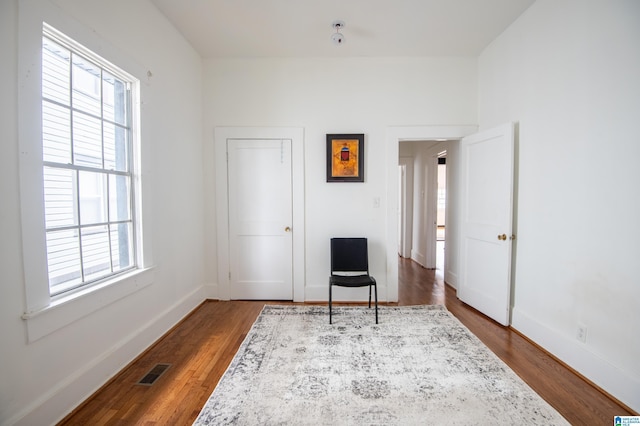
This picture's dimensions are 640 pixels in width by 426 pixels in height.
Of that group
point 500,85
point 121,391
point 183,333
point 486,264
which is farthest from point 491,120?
point 121,391

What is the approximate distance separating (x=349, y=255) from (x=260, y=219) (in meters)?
1.17

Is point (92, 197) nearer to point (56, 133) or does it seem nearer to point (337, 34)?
point (56, 133)

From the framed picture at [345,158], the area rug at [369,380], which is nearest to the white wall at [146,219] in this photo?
the area rug at [369,380]

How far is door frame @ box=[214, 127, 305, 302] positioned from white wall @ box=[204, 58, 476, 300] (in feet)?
0.27

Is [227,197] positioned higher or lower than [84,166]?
lower

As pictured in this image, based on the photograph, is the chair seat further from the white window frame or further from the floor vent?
the white window frame

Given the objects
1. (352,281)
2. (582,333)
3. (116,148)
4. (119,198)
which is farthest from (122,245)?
(582,333)

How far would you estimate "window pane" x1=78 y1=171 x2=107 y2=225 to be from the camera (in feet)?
5.70

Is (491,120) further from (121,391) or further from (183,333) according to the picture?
(121,391)

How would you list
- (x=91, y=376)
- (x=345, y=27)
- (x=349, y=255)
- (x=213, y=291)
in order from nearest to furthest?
1. (x=91, y=376)
2. (x=345, y=27)
3. (x=349, y=255)
4. (x=213, y=291)

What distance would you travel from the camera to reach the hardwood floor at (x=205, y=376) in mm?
1572

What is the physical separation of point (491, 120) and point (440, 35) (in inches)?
41.7

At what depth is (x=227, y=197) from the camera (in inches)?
130

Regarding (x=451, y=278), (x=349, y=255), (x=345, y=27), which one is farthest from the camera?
(x=451, y=278)
